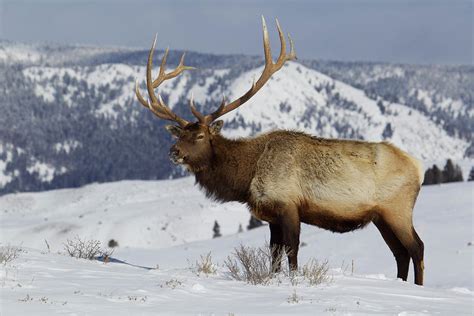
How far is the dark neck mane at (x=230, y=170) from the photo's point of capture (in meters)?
13.3

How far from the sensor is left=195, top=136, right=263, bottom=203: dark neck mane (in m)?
13.3

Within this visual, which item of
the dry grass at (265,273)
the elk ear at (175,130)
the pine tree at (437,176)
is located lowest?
the dry grass at (265,273)

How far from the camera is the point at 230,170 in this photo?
13500mm

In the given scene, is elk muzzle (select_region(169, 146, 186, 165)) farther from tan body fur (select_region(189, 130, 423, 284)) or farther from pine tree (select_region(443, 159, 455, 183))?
pine tree (select_region(443, 159, 455, 183))

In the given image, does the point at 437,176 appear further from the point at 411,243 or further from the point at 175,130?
the point at 175,130

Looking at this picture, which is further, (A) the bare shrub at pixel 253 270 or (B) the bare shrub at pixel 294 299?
(A) the bare shrub at pixel 253 270

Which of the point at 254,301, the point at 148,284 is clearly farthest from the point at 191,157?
the point at 254,301

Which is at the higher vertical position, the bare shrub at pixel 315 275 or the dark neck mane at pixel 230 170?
the dark neck mane at pixel 230 170

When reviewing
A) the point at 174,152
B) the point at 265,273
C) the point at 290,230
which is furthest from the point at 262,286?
the point at 174,152

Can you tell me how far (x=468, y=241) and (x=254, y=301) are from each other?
107ft

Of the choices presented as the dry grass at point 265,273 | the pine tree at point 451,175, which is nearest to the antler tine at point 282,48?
the dry grass at point 265,273

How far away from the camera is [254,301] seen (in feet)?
29.6

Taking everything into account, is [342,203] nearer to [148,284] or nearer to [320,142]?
[320,142]

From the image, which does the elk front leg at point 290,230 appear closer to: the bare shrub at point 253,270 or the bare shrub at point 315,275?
the bare shrub at point 253,270
